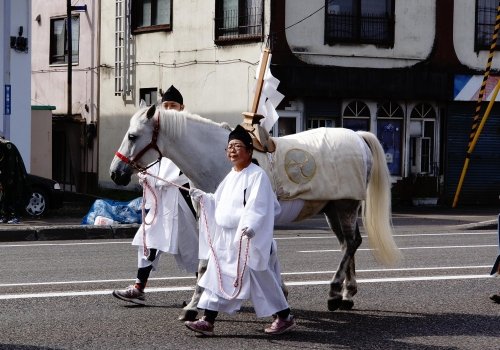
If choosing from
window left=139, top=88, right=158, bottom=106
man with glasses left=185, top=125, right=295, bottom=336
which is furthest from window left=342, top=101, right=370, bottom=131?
man with glasses left=185, top=125, right=295, bottom=336

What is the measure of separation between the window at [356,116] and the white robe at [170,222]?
1943cm

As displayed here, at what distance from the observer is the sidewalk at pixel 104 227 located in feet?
63.4

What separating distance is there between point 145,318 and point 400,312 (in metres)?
2.53

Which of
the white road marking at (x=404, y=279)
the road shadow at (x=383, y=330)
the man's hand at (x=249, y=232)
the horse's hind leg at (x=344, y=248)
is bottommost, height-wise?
the white road marking at (x=404, y=279)

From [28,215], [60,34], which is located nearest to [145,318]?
[28,215]

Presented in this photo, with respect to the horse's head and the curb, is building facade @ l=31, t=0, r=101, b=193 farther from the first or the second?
the horse's head

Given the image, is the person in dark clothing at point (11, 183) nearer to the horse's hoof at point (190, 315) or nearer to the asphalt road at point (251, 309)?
the asphalt road at point (251, 309)

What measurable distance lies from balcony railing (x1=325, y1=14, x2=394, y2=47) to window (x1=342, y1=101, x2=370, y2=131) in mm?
1767

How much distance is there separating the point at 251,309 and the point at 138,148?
1956mm

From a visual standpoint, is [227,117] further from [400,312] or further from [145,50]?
[400,312]

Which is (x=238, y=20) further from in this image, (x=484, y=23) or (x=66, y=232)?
(x=66, y=232)

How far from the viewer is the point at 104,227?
19797 mm

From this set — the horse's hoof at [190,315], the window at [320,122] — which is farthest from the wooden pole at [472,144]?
the horse's hoof at [190,315]

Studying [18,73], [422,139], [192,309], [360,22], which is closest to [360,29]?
[360,22]
